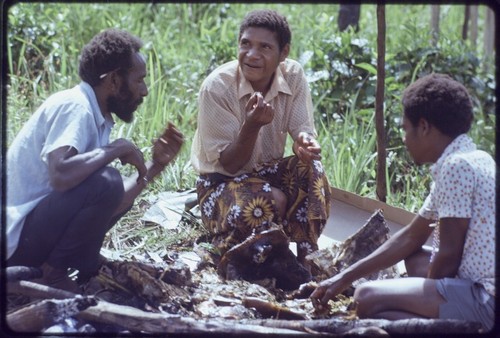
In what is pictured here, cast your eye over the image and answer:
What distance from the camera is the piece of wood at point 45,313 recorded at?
3.37 meters

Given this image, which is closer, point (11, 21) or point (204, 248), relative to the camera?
point (204, 248)

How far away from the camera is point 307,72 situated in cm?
684

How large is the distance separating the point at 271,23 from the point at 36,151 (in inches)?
58.8

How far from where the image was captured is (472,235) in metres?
3.41

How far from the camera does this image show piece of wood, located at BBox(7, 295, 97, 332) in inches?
132

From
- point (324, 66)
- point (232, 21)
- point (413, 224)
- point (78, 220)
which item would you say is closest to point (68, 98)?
point (78, 220)

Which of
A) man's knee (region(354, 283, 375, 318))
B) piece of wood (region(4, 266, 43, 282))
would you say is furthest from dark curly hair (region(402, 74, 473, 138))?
piece of wood (region(4, 266, 43, 282))

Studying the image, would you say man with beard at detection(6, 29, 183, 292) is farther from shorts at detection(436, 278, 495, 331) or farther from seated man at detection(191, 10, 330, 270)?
shorts at detection(436, 278, 495, 331)

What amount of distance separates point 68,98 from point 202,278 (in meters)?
1.14

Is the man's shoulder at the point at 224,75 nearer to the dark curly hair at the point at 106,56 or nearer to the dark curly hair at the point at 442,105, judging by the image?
the dark curly hair at the point at 106,56

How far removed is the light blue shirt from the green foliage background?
1782 mm

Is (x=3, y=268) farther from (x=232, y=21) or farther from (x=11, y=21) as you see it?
(x=232, y=21)

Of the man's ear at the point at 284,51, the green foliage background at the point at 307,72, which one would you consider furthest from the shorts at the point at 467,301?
the green foliage background at the point at 307,72

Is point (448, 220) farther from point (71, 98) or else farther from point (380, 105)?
point (380, 105)
